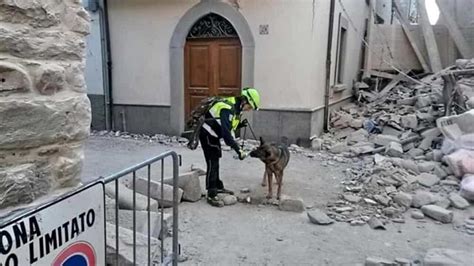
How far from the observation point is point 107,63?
30.0 ft

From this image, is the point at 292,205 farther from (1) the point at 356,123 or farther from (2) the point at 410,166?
(1) the point at 356,123

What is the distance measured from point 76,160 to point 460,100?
22.9 feet

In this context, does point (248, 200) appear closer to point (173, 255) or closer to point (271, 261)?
point (271, 261)

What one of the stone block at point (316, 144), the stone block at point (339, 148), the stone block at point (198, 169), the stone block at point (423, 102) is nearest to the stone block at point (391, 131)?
the stone block at point (339, 148)

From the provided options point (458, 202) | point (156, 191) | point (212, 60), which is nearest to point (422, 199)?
point (458, 202)

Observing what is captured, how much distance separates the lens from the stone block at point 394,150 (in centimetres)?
680

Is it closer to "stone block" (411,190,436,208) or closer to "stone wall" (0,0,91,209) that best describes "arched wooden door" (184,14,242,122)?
"stone block" (411,190,436,208)

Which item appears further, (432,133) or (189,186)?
(432,133)

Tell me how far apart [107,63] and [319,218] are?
21.6ft

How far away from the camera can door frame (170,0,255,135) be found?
805 cm

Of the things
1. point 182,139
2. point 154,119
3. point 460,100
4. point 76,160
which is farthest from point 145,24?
point 76,160

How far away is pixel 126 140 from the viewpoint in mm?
8555

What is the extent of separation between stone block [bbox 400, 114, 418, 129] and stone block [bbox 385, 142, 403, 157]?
3.70 feet

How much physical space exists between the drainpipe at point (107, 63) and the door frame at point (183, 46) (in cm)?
151
